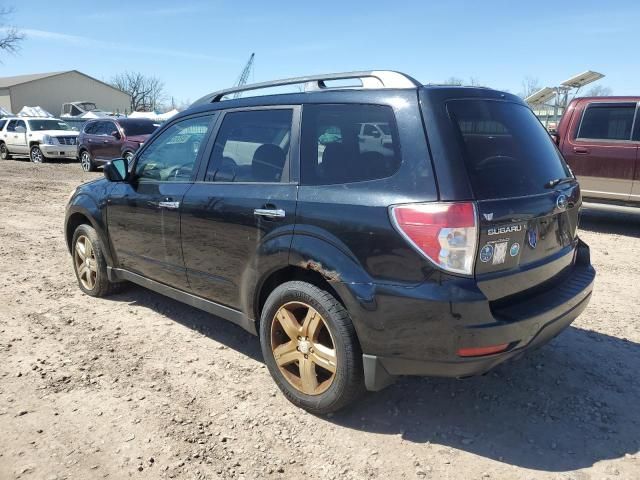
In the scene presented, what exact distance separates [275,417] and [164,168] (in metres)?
2.17

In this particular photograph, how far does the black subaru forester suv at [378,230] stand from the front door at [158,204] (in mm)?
79

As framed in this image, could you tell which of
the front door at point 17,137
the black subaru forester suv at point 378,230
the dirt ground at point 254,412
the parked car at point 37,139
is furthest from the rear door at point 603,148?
the front door at point 17,137

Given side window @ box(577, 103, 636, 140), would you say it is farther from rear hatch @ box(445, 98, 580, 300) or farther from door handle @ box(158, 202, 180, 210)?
door handle @ box(158, 202, 180, 210)

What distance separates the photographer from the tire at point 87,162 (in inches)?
685

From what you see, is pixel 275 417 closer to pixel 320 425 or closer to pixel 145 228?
pixel 320 425

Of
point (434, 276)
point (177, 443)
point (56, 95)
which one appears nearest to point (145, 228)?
point (177, 443)

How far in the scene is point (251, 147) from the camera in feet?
11.3

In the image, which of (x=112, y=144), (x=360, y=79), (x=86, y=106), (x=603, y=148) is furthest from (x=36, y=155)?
(x=86, y=106)

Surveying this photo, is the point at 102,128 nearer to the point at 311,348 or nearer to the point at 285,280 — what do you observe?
the point at 285,280

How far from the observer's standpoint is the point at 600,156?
8.27 m

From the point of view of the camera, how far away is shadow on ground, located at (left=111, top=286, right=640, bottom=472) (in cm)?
275

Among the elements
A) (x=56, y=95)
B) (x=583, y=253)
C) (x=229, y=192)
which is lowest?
(x=583, y=253)

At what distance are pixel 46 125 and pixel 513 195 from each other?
74.9ft

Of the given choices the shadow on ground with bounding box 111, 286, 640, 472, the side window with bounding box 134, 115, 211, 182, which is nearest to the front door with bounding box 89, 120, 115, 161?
the side window with bounding box 134, 115, 211, 182
